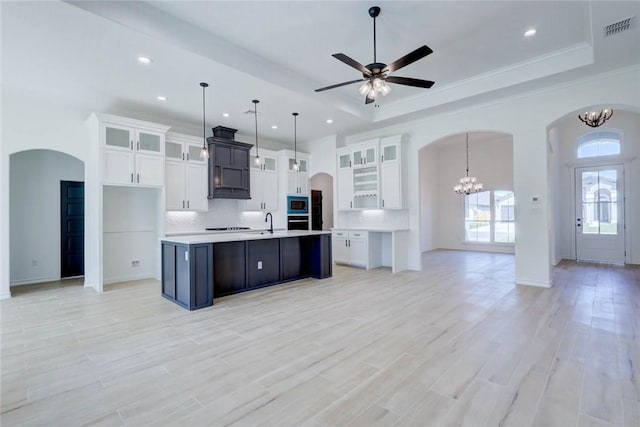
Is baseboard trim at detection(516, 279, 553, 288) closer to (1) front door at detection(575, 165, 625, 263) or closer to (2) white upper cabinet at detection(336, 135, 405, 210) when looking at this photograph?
(2) white upper cabinet at detection(336, 135, 405, 210)

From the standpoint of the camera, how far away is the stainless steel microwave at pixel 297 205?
803 cm

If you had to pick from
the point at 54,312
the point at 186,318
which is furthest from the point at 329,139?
the point at 54,312

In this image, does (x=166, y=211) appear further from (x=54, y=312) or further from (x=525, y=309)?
(x=525, y=309)

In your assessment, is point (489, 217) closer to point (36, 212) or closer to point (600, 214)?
point (600, 214)

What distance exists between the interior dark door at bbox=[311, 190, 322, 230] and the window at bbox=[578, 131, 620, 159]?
702cm

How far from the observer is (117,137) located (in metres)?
5.29

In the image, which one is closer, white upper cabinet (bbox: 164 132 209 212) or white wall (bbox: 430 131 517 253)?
white upper cabinet (bbox: 164 132 209 212)

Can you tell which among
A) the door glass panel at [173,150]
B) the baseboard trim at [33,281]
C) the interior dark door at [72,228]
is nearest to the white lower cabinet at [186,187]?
the door glass panel at [173,150]

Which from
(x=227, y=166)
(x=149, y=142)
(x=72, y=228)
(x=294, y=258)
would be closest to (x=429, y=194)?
(x=294, y=258)

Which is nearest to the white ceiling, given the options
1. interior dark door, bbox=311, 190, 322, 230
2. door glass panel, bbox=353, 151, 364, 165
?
door glass panel, bbox=353, 151, 364, 165

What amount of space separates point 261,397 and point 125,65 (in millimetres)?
4326

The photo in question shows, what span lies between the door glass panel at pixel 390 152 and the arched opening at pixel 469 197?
280 centimetres

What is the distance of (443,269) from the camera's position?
681cm

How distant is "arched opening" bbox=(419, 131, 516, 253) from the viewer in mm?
9594
